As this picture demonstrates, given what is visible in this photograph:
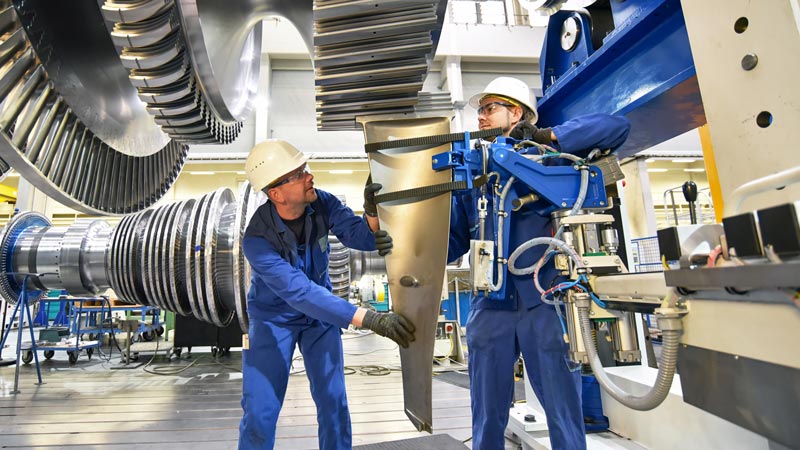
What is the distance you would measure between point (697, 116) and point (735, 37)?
36.4 inches

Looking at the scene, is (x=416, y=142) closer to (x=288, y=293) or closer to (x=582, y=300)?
(x=582, y=300)

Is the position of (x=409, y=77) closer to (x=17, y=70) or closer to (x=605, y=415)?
(x=17, y=70)

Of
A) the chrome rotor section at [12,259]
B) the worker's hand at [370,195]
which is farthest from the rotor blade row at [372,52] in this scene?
the chrome rotor section at [12,259]

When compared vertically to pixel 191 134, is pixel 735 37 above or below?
below

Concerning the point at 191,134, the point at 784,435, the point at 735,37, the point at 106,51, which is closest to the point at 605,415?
the point at 784,435

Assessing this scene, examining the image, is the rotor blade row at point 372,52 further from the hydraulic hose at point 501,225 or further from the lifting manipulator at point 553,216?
the hydraulic hose at point 501,225

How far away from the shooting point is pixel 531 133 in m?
1.40

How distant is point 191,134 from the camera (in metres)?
1.37

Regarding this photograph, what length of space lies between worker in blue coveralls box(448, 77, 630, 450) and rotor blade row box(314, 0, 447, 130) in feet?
1.71

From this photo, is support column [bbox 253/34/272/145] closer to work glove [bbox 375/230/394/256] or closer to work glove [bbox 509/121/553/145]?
work glove [bbox 509/121/553/145]

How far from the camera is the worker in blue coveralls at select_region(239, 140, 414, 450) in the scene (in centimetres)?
150

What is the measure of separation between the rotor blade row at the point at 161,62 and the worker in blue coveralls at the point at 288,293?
37cm

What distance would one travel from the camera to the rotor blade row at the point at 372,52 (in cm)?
96

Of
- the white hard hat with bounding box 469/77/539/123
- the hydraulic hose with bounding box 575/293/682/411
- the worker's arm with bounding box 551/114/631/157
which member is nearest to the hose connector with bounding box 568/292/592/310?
the hydraulic hose with bounding box 575/293/682/411
